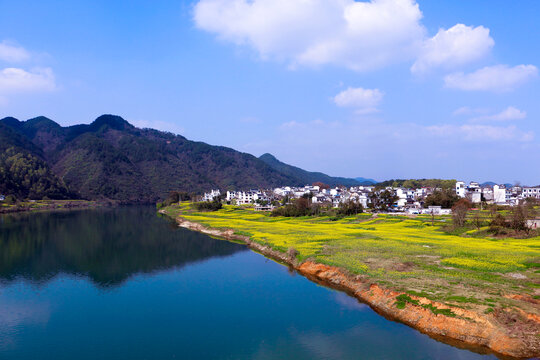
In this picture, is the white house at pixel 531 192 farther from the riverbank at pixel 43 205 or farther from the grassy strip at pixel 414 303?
the riverbank at pixel 43 205

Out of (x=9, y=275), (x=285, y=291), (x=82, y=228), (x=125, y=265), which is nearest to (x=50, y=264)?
(x=9, y=275)

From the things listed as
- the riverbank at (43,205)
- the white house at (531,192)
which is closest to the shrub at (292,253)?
the white house at (531,192)

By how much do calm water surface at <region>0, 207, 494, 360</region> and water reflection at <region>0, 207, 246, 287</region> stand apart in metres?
0.38

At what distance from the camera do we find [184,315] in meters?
24.9

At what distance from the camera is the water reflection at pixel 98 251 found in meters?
39.0

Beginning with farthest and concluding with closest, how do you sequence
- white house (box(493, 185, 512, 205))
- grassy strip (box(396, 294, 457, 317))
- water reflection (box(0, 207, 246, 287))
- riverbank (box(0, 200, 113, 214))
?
riverbank (box(0, 200, 113, 214))
white house (box(493, 185, 512, 205))
water reflection (box(0, 207, 246, 287))
grassy strip (box(396, 294, 457, 317))

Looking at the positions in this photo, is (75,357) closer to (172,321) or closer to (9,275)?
(172,321)

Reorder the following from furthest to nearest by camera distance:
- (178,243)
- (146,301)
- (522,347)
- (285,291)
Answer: (178,243) → (285,291) → (146,301) → (522,347)

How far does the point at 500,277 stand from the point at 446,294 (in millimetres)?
6739

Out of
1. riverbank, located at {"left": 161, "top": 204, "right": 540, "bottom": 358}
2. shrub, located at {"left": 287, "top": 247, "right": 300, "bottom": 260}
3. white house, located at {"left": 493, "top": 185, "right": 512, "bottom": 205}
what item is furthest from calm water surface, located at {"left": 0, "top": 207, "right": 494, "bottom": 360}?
white house, located at {"left": 493, "top": 185, "right": 512, "bottom": 205}

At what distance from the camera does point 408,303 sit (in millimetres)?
23562

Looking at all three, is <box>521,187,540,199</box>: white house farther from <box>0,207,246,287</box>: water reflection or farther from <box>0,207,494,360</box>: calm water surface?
<box>0,207,494,360</box>: calm water surface

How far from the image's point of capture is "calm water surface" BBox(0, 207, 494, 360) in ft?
63.8

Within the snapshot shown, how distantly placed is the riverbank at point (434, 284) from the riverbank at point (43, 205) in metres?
125
